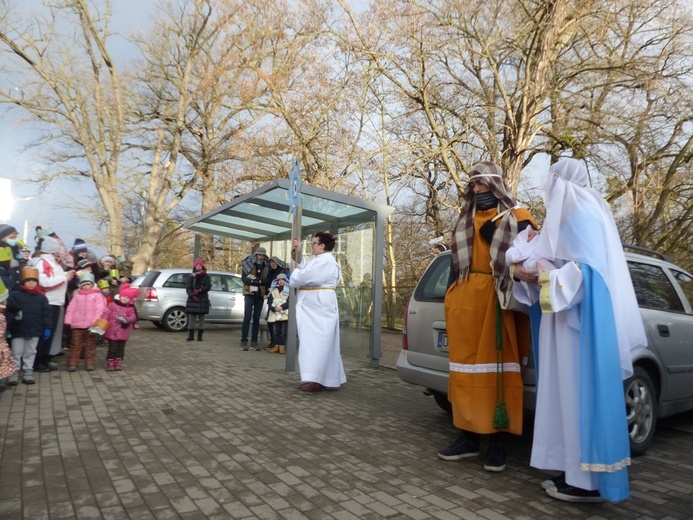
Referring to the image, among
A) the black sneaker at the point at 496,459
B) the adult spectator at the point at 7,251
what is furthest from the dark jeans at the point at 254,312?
the black sneaker at the point at 496,459

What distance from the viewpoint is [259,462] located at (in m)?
4.14

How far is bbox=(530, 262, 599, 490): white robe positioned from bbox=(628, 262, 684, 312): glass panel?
69.2 inches

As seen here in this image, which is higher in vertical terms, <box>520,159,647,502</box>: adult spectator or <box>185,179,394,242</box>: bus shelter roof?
<box>185,179,394,242</box>: bus shelter roof

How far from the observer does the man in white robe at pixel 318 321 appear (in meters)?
6.96

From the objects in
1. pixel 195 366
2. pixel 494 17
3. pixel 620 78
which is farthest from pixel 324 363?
pixel 620 78

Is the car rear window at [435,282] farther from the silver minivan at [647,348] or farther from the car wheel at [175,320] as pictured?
the car wheel at [175,320]

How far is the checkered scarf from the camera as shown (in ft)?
12.9

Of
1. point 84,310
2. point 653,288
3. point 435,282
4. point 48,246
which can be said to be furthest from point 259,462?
point 48,246

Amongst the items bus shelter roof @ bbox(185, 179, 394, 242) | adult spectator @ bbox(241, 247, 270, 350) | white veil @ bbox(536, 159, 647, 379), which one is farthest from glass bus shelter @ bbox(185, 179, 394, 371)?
white veil @ bbox(536, 159, 647, 379)

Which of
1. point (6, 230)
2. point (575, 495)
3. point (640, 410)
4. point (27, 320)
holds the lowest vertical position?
point (575, 495)

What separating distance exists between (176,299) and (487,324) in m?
12.1

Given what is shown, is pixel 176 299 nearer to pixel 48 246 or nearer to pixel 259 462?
pixel 48 246

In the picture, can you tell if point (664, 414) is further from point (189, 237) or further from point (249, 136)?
point (189, 237)

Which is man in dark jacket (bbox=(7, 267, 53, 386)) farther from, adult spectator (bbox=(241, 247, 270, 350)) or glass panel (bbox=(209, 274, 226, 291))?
→ glass panel (bbox=(209, 274, 226, 291))
